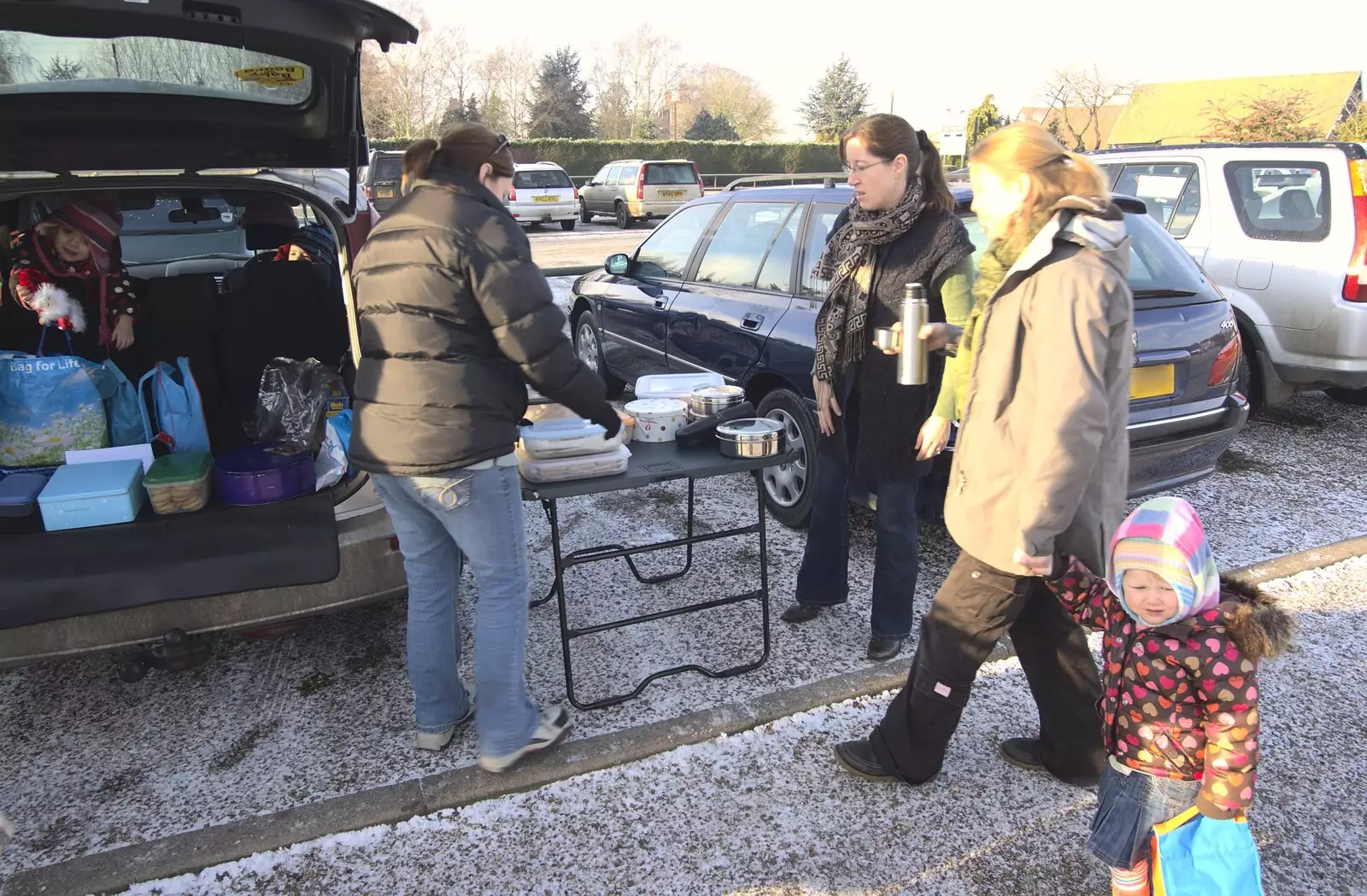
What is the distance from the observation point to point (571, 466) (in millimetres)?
2725

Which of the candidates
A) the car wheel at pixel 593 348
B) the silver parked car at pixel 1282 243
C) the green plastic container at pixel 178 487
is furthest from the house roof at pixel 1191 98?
the green plastic container at pixel 178 487

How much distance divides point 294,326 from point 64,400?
89 cm

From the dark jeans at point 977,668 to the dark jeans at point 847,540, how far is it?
62 cm

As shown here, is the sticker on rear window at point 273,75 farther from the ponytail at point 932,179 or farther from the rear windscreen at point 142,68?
the ponytail at point 932,179

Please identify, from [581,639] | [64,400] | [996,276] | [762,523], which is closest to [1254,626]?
[996,276]

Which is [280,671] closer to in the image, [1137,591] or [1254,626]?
[1137,591]

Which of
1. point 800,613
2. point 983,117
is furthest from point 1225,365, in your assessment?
point 983,117

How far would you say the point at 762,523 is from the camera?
316 centimetres

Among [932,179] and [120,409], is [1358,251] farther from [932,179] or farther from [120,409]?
[120,409]

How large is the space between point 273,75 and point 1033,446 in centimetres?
263

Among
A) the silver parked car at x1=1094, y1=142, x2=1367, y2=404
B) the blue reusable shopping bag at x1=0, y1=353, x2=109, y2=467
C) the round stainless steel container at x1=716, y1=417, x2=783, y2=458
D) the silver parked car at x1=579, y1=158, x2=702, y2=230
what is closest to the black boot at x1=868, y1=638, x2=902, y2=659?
the round stainless steel container at x1=716, y1=417, x2=783, y2=458

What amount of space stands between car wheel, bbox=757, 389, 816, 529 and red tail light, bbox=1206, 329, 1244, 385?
1.82 metres

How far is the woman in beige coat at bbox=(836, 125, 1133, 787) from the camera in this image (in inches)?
78.2

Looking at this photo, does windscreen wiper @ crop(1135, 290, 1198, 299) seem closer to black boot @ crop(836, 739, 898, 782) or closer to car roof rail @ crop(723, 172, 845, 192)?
car roof rail @ crop(723, 172, 845, 192)
